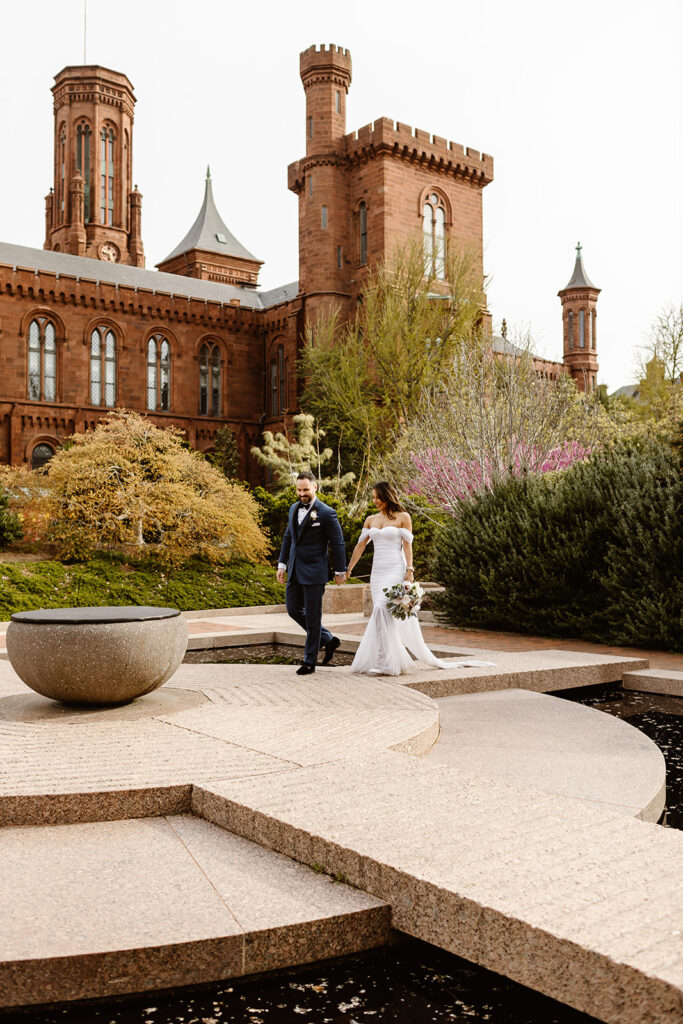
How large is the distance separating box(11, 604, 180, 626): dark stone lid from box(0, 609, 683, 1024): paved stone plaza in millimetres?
625

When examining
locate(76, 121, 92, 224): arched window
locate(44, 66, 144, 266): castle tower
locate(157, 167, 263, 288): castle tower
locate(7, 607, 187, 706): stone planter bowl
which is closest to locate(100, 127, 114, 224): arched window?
locate(44, 66, 144, 266): castle tower

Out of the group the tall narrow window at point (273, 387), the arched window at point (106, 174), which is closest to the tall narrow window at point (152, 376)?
the tall narrow window at point (273, 387)

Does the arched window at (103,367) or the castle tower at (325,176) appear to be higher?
the castle tower at (325,176)

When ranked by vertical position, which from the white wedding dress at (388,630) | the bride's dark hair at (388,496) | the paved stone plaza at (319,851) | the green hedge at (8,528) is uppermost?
the bride's dark hair at (388,496)

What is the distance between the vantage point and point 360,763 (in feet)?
14.6

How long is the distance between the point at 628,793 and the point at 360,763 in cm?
143

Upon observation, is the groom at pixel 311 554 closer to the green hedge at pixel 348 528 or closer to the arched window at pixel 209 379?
the green hedge at pixel 348 528

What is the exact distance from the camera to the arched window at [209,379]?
4225cm

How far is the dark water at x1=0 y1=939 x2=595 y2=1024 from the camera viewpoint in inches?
110

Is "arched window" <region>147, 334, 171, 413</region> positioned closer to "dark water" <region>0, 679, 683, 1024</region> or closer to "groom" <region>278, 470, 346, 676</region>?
"groom" <region>278, 470, 346, 676</region>

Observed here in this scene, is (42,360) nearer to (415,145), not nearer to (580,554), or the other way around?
(415,145)

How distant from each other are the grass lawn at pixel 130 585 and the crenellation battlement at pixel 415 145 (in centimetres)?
2665

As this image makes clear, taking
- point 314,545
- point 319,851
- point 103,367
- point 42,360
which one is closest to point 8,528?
point 314,545

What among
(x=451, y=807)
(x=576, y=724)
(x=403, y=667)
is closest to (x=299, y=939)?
(x=451, y=807)
